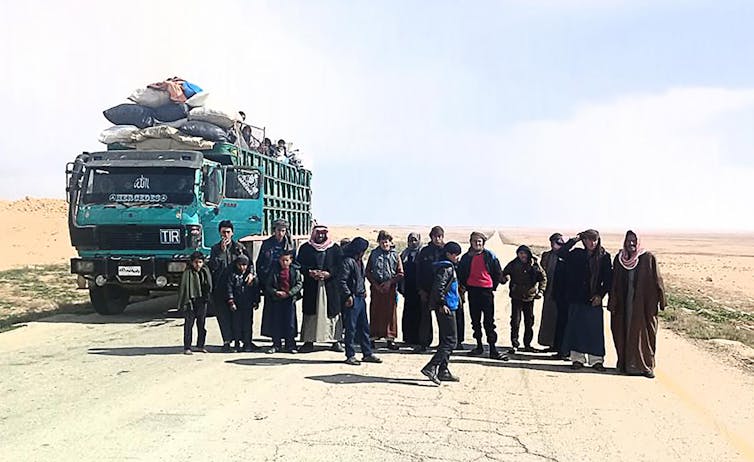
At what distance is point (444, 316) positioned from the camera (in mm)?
8164

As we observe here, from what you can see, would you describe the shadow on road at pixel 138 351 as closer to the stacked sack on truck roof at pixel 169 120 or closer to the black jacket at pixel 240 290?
the black jacket at pixel 240 290

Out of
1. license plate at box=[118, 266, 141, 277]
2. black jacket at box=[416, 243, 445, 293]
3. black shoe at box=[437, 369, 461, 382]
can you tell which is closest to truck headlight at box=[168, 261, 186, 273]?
license plate at box=[118, 266, 141, 277]

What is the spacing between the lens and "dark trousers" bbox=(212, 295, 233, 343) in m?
9.97

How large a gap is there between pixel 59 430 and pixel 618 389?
18.1ft

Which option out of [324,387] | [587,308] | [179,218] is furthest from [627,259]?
[179,218]

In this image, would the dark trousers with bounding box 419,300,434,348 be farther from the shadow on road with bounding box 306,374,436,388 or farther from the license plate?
→ the license plate

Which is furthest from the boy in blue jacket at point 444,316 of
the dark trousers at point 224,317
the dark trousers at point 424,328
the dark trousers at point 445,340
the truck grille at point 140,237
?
the truck grille at point 140,237

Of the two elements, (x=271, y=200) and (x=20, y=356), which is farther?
(x=271, y=200)

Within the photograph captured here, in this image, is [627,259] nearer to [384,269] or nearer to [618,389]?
[618,389]

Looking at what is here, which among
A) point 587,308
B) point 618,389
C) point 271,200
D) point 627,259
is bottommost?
point 618,389

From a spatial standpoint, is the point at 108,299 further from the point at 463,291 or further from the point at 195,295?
the point at 463,291

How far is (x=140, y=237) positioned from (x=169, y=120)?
2.96 meters

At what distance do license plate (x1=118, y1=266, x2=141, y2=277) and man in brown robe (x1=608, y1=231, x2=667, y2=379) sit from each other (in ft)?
25.2

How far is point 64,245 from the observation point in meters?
42.6
